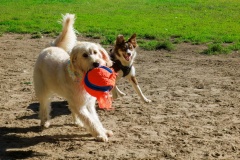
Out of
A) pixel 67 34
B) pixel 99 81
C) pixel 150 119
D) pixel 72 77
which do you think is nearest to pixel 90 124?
pixel 72 77

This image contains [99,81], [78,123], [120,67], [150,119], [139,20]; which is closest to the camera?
[99,81]

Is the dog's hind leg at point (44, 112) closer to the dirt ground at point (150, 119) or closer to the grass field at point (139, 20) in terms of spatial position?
the dirt ground at point (150, 119)

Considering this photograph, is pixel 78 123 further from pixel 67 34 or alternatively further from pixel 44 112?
pixel 67 34

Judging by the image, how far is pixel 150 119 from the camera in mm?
6316

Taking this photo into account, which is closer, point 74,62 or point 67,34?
point 74,62

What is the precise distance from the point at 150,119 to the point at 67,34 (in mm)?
1882

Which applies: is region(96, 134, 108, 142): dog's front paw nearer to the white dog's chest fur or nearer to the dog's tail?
the white dog's chest fur

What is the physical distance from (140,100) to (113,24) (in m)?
9.72

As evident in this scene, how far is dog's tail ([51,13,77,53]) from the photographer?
632 cm

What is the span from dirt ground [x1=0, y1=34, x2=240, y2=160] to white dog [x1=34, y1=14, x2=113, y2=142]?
0.26m

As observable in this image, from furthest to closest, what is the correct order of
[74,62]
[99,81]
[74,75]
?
[74,75]
[74,62]
[99,81]

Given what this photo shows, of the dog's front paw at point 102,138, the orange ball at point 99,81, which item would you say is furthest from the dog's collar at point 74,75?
the dog's front paw at point 102,138

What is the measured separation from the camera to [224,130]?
18.9 ft

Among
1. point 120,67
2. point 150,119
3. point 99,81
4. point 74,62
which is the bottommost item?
point 150,119
